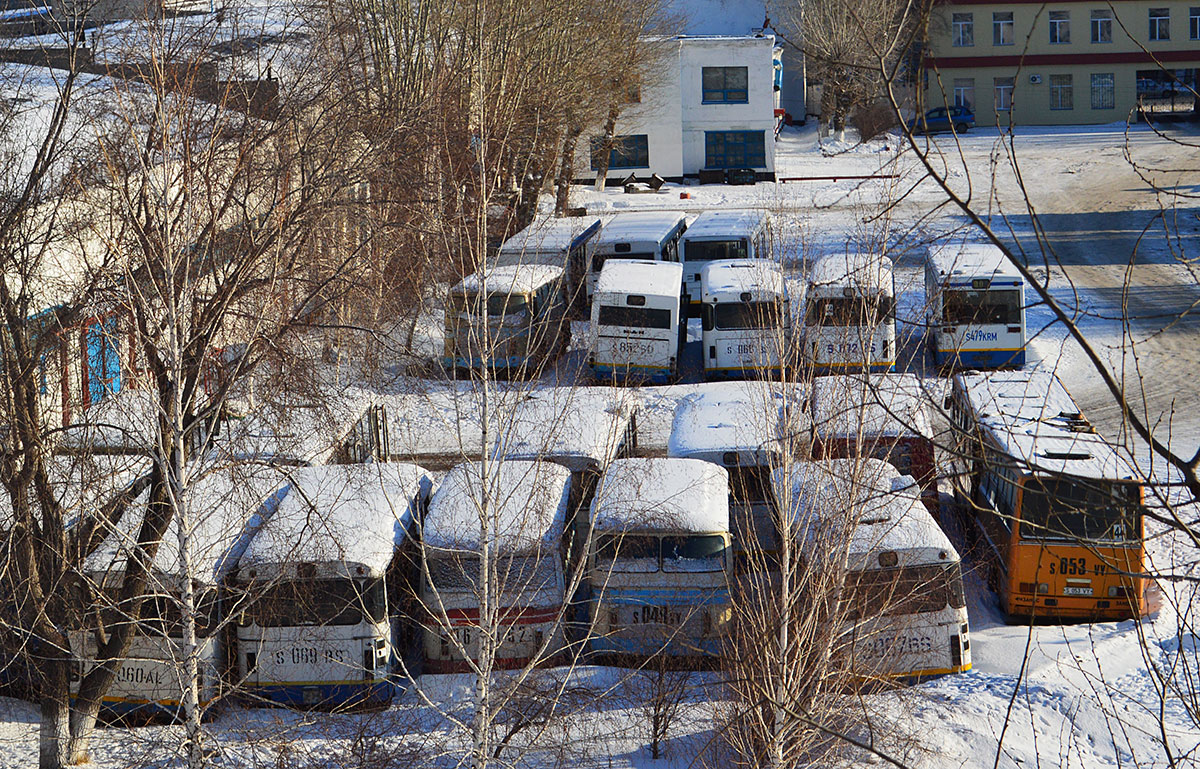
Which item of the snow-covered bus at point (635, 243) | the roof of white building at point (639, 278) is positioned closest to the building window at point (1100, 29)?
the snow-covered bus at point (635, 243)

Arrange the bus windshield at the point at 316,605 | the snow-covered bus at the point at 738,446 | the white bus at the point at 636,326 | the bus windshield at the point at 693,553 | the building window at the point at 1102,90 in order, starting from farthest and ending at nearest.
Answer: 1. the building window at the point at 1102,90
2. the white bus at the point at 636,326
3. the snow-covered bus at the point at 738,446
4. the bus windshield at the point at 693,553
5. the bus windshield at the point at 316,605

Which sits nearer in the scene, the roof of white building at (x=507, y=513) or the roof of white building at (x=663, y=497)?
the roof of white building at (x=507, y=513)

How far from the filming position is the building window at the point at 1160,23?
59.3 m

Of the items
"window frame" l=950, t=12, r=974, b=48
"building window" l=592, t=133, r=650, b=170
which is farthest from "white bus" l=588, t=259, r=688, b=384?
"window frame" l=950, t=12, r=974, b=48

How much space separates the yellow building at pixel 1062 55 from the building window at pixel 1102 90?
52 millimetres

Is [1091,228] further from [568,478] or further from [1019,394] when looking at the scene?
[568,478]

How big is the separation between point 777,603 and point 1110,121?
60.1m

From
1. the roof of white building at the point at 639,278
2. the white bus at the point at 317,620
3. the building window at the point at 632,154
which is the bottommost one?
the white bus at the point at 317,620

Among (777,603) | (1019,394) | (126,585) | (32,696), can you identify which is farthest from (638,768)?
(1019,394)

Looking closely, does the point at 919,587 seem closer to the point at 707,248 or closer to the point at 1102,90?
the point at 707,248

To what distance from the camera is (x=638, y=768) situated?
422 inches

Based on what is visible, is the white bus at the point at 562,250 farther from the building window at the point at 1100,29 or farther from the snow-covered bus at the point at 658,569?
the building window at the point at 1100,29

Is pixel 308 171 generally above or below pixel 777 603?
above

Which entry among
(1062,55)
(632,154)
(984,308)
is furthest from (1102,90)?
(984,308)
